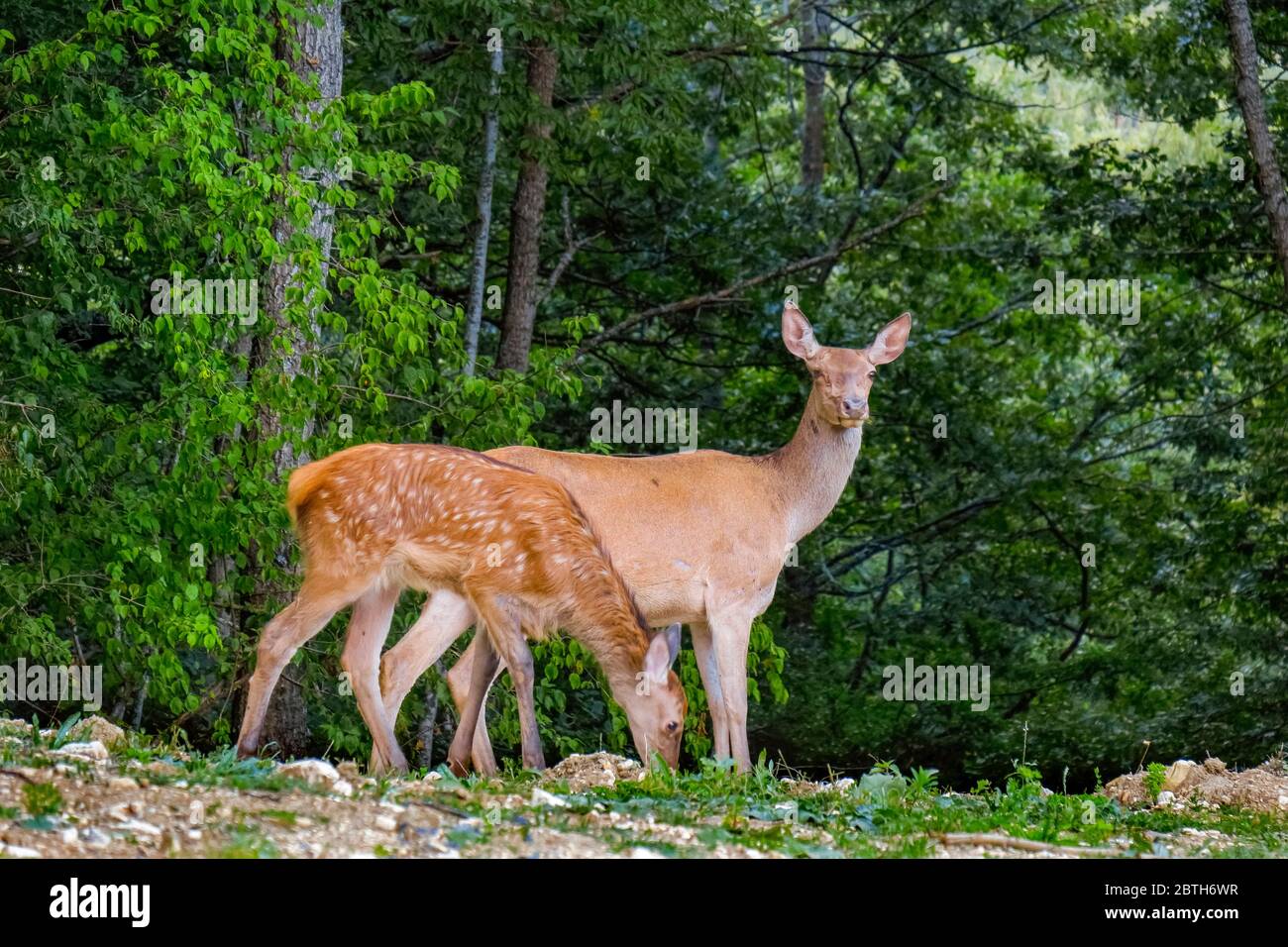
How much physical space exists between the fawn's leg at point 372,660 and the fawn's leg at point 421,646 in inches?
3.9

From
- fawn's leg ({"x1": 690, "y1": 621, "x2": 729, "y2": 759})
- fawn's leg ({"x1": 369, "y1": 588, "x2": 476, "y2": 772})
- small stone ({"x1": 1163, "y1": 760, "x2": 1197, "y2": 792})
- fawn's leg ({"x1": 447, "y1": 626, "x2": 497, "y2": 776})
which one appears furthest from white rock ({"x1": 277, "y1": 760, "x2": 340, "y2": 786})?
small stone ({"x1": 1163, "y1": 760, "x2": 1197, "y2": 792})

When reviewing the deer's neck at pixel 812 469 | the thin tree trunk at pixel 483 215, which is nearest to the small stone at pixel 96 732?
the deer's neck at pixel 812 469

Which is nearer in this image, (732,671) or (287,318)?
(732,671)

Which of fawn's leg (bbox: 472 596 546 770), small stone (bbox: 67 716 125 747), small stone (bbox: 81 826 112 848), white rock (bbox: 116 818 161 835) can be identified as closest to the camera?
small stone (bbox: 81 826 112 848)

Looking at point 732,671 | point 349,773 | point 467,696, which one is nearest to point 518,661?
point 467,696

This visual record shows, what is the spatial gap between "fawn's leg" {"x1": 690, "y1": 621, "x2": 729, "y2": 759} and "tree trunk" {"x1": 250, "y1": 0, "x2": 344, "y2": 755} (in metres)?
2.87

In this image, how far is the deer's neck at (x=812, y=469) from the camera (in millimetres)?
10914

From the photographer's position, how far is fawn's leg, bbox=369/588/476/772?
9.50 meters

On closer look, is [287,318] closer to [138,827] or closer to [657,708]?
[657,708]

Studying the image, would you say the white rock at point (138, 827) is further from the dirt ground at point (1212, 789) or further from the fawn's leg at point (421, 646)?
the dirt ground at point (1212, 789)

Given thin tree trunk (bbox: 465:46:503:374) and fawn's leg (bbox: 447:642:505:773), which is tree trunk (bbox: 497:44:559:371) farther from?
fawn's leg (bbox: 447:642:505:773)

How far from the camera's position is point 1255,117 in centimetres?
1577

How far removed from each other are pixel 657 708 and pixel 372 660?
1.50 m
